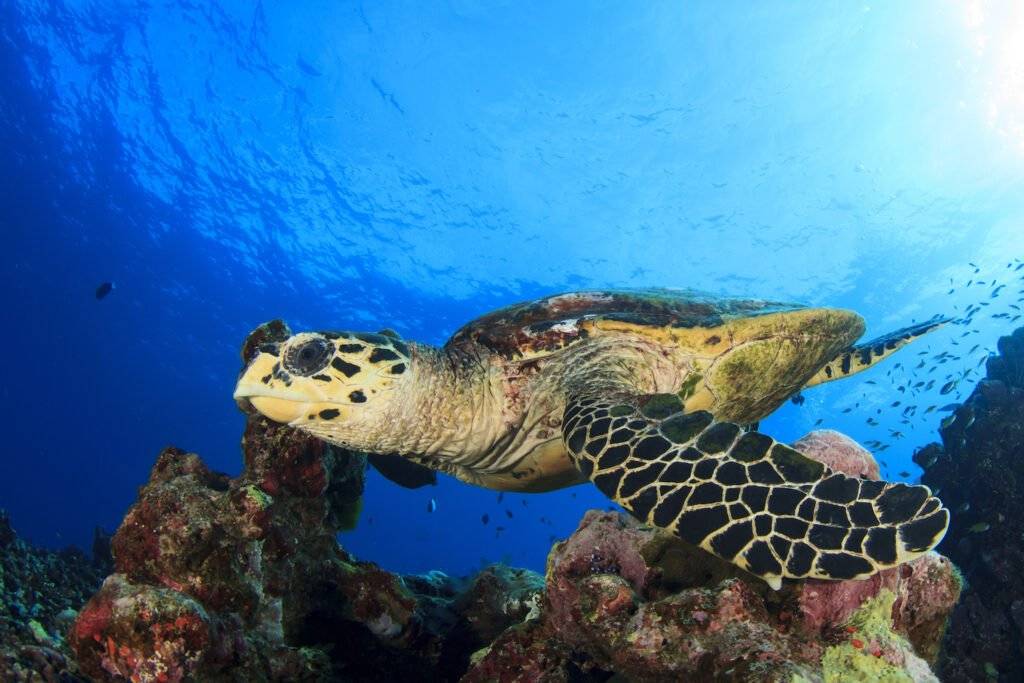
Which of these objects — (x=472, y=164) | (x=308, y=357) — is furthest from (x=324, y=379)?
(x=472, y=164)

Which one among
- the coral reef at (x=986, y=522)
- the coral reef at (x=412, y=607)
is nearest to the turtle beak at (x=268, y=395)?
the coral reef at (x=412, y=607)

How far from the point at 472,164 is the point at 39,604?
28715mm

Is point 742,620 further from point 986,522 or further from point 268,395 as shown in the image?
point 986,522

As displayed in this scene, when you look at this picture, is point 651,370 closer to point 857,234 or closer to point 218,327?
point 857,234

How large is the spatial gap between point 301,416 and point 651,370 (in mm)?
2687

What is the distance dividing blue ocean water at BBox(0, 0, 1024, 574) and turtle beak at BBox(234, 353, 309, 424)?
25.4 meters

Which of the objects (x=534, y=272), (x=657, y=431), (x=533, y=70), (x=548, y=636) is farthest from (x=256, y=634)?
(x=534, y=272)

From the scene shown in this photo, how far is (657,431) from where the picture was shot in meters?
2.71

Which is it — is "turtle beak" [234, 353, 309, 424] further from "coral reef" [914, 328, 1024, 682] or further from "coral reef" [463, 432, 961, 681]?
"coral reef" [914, 328, 1024, 682]

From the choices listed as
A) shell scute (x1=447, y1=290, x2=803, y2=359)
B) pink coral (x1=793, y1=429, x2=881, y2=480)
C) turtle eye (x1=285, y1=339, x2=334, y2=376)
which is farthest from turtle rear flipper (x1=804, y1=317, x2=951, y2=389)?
turtle eye (x1=285, y1=339, x2=334, y2=376)

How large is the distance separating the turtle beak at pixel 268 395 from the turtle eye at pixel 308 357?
12cm

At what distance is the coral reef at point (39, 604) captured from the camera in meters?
2.76

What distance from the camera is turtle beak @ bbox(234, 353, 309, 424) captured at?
3.07 metres

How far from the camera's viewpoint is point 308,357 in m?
3.24
